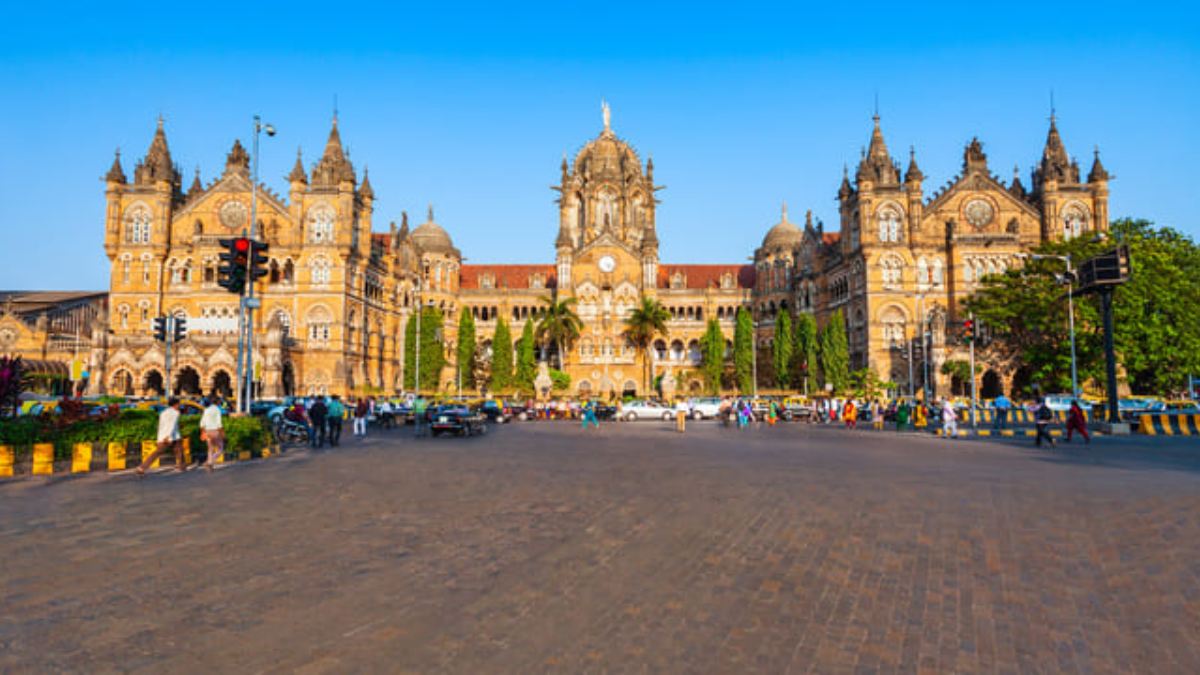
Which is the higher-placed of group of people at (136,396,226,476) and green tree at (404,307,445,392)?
green tree at (404,307,445,392)

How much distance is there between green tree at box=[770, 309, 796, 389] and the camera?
230ft

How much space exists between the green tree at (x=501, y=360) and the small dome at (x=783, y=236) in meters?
32.3

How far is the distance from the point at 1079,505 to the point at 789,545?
589cm

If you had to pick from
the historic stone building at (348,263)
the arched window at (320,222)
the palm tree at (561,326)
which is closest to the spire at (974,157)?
the historic stone building at (348,263)

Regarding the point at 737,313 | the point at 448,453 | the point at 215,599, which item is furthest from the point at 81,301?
the point at 215,599


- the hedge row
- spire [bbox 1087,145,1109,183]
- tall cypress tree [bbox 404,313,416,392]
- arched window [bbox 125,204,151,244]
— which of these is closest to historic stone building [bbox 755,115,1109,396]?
spire [bbox 1087,145,1109,183]

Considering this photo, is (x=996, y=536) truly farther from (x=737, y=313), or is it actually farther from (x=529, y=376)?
(x=737, y=313)

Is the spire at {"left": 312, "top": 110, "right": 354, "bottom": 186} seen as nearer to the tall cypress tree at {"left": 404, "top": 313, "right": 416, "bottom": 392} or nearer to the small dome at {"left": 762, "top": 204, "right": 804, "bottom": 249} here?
the tall cypress tree at {"left": 404, "top": 313, "right": 416, "bottom": 392}

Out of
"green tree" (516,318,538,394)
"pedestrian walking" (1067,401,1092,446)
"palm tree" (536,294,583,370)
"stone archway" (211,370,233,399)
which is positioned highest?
"palm tree" (536,294,583,370)

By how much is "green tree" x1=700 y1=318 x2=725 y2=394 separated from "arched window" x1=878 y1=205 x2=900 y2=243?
18.5 meters

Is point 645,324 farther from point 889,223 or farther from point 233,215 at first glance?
point 233,215

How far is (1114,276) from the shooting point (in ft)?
98.5

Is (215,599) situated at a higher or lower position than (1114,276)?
lower

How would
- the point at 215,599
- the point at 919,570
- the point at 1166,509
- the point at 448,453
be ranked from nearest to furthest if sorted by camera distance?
1. the point at 215,599
2. the point at 919,570
3. the point at 1166,509
4. the point at 448,453
